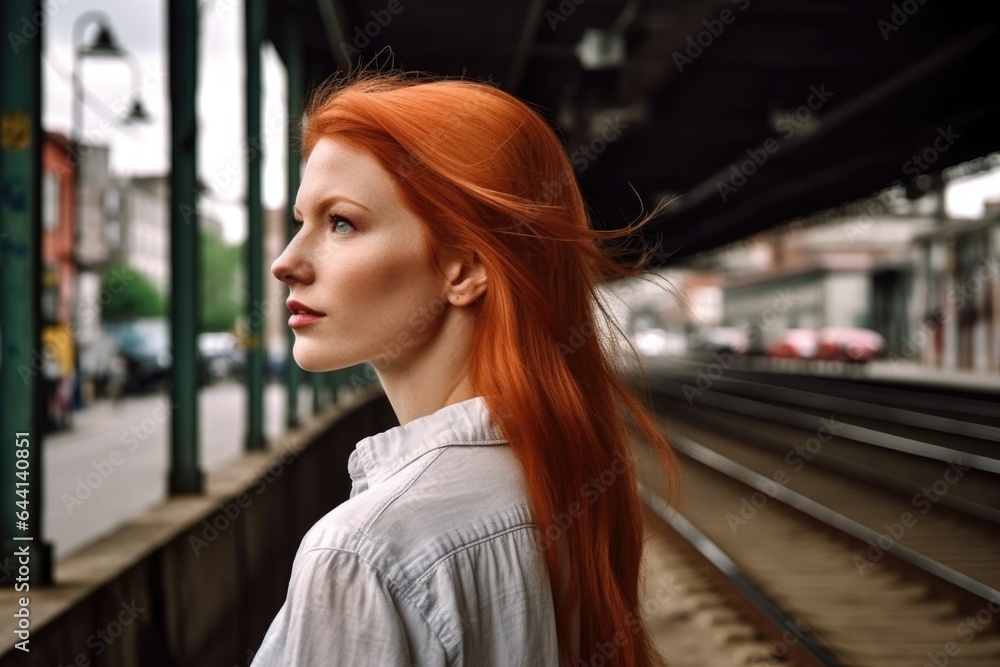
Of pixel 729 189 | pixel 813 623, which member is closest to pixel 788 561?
pixel 813 623

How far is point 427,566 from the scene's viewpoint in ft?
3.62

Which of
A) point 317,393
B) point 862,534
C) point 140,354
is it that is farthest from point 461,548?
point 140,354

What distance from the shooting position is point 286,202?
12.2 metres

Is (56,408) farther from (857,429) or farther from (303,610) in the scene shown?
(303,610)

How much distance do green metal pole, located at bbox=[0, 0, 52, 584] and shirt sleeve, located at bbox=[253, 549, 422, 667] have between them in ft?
8.77

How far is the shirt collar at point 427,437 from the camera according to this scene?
124cm

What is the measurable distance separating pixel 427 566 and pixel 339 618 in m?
0.11

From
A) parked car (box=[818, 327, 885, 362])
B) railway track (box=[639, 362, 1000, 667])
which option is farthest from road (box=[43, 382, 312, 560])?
parked car (box=[818, 327, 885, 362])

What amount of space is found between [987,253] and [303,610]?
3671 centimetres

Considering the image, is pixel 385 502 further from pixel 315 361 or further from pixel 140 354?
pixel 140 354

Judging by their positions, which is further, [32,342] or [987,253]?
[987,253]

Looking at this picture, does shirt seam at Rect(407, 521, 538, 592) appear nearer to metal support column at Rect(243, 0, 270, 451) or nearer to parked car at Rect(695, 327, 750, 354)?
metal support column at Rect(243, 0, 270, 451)

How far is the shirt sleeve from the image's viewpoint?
1045 mm

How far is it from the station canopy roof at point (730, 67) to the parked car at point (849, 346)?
2155cm
